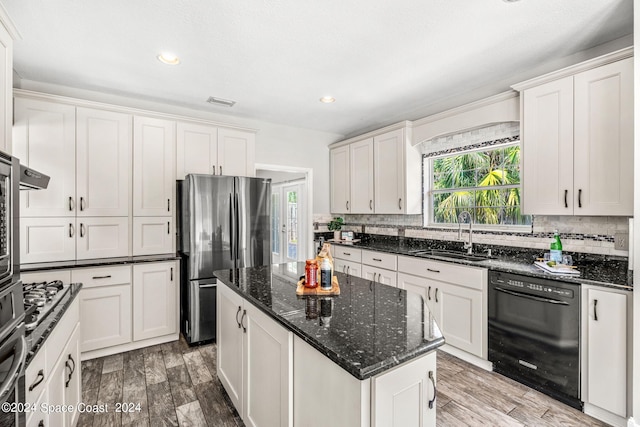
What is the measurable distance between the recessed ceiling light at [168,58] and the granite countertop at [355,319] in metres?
1.86

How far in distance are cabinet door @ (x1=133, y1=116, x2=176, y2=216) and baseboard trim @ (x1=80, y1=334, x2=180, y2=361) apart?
131 cm

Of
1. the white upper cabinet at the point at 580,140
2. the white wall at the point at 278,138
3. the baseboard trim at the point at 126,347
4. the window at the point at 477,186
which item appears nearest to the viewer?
the white upper cabinet at the point at 580,140

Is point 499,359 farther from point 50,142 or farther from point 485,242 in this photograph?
point 50,142

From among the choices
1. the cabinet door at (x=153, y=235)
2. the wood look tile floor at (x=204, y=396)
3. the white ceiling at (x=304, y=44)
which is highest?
the white ceiling at (x=304, y=44)

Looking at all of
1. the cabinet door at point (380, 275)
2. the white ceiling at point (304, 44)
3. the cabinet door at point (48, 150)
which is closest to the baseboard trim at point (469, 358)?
the cabinet door at point (380, 275)

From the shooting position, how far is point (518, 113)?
2.72 m

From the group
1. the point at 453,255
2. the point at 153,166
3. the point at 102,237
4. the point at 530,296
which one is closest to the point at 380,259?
the point at 453,255

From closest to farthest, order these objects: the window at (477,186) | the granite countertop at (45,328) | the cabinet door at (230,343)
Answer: the granite countertop at (45,328), the cabinet door at (230,343), the window at (477,186)

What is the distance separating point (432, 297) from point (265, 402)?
2026 millimetres

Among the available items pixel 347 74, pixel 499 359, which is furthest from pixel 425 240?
pixel 347 74

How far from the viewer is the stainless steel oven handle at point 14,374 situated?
88 centimetres

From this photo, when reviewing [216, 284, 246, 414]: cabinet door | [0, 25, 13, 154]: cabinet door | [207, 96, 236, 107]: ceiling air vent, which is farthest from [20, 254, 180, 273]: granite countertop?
[207, 96, 236, 107]: ceiling air vent

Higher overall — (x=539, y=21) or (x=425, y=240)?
(x=539, y=21)

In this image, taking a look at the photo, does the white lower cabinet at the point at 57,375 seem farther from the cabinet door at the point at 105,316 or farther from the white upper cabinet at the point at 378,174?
the white upper cabinet at the point at 378,174
